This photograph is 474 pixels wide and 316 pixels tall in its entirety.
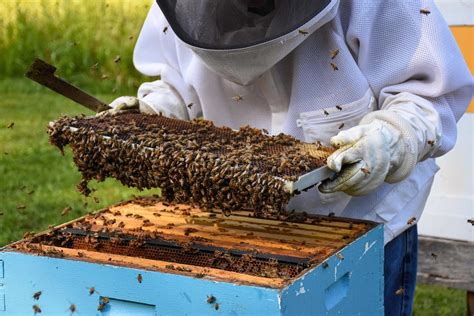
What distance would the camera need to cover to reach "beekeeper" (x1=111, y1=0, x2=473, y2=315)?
2.76m

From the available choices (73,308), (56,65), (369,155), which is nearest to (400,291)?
(369,155)

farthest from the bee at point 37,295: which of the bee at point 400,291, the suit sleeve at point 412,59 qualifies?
the bee at point 400,291

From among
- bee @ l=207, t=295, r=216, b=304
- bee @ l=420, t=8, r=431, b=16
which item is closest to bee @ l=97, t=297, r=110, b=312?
bee @ l=207, t=295, r=216, b=304

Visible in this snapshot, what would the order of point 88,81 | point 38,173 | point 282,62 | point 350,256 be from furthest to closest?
point 88,81 → point 38,173 → point 282,62 → point 350,256

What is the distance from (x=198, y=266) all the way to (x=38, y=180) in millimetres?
4501

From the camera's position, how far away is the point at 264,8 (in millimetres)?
2926

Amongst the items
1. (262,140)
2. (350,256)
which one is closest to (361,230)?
(350,256)

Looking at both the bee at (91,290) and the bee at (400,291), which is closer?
the bee at (91,290)

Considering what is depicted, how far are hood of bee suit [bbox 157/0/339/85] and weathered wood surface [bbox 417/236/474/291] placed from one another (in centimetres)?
206

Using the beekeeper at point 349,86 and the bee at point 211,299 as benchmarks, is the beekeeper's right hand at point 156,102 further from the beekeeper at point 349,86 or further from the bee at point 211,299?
the bee at point 211,299

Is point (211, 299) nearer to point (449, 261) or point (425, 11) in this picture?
point (425, 11)

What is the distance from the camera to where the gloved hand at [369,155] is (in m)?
2.63

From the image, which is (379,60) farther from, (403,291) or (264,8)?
(403,291)

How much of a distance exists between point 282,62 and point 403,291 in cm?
89
